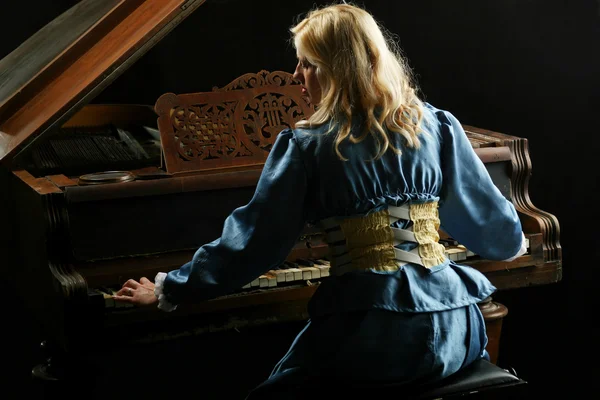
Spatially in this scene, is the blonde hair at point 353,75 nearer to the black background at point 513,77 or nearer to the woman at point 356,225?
the woman at point 356,225

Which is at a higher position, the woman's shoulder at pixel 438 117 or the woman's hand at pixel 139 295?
the woman's shoulder at pixel 438 117

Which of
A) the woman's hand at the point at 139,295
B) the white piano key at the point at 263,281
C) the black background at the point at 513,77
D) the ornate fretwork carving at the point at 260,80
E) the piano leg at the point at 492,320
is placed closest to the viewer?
the woman's hand at the point at 139,295

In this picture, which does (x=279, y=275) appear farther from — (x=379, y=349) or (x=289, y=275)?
(x=379, y=349)

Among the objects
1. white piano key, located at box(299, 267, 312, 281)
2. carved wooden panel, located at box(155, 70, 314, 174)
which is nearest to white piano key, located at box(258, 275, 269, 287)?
white piano key, located at box(299, 267, 312, 281)

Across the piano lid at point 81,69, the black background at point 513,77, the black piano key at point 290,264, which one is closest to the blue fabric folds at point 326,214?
the black piano key at point 290,264

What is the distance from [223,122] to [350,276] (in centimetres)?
80

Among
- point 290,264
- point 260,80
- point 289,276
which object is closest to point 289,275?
point 289,276

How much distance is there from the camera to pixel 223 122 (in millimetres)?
3143

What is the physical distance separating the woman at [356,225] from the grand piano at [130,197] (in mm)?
377

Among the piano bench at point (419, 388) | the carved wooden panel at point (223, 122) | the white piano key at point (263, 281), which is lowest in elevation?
the piano bench at point (419, 388)

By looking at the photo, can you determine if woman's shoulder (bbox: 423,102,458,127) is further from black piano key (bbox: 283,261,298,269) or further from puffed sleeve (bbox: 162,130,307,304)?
black piano key (bbox: 283,261,298,269)

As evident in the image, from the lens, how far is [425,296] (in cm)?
254

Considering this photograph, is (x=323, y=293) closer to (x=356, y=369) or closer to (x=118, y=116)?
(x=356, y=369)

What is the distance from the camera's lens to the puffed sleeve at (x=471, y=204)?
8.72 ft
